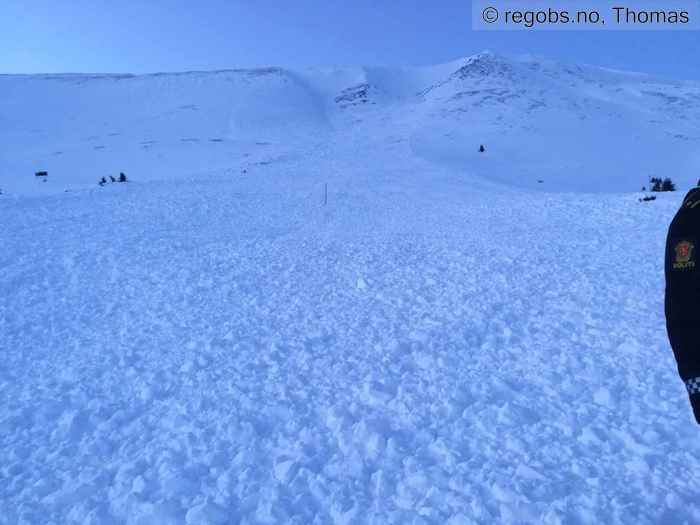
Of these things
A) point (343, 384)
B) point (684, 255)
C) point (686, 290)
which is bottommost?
point (343, 384)

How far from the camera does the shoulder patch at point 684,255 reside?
2.22 meters

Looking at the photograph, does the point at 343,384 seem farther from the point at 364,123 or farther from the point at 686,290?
the point at 364,123

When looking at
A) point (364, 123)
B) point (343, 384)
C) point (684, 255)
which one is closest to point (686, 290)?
point (684, 255)

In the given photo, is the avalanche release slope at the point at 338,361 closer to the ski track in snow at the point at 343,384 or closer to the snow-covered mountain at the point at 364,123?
the ski track in snow at the point at 343,384

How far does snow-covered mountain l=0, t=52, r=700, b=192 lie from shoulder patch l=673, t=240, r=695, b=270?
21.5 m

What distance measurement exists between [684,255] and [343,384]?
144 inches

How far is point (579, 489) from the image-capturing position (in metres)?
3.55

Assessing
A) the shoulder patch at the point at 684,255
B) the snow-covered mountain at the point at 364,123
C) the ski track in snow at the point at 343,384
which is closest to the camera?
the shoulder patch at the point at 684,255

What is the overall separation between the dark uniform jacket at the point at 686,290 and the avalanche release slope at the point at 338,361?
1650 mm

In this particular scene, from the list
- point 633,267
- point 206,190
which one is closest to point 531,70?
point 206,190

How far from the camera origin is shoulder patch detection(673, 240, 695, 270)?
2.22 metres

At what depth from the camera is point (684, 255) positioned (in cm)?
225

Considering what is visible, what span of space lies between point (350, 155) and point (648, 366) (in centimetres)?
2458

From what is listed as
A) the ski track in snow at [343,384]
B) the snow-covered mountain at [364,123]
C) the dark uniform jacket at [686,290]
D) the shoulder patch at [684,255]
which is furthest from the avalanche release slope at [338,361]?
the snow-covered mountain at [364,123]
